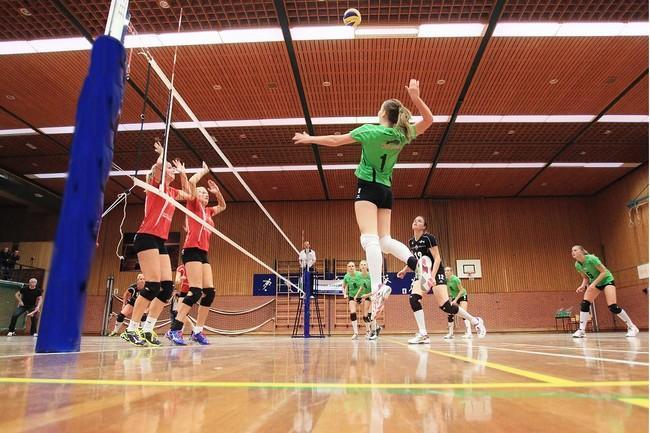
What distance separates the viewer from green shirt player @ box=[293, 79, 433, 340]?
325cm

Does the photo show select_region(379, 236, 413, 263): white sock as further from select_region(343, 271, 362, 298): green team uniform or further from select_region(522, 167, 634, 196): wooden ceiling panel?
select_region(522, 167, 634, 196): wooden ceiling panel

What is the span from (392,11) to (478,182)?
33.2ft

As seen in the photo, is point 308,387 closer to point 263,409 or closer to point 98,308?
point 263,409

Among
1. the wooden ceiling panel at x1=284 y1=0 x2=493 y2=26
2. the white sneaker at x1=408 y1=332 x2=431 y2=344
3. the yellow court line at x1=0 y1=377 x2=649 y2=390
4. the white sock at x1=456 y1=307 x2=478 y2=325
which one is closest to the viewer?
the yellow court line at x1=0 y1=377 x2=649 y2=390

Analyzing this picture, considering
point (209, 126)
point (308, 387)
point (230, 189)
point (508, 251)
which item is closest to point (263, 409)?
point (308, 387)

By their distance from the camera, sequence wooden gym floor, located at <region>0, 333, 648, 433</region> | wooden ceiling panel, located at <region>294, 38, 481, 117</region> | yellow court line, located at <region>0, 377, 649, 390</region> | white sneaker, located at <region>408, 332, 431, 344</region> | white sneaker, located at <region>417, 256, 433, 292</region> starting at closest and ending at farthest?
wooden gym floor, located at <region>0, 333, 648, 433</region>, yellow court line, located at <region>0, 377, 649, 390</region>, white sneaker, located at <region>417, 256, 433, 292</region>, white sneaker, located at <region>408, 332, 431, 344</region>, wooden ceiling panel, located at <region>294, 38, 481, 117</region>

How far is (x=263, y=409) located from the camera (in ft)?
2.52

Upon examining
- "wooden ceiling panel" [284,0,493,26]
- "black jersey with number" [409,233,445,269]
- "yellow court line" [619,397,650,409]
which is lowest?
"yellow court line" [619,397,650,409]

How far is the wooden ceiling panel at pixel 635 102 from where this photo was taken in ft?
32.7

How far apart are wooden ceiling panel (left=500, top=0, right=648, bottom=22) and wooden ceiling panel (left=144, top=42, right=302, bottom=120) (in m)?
4.66

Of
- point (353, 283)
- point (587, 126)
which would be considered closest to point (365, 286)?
point (353, 283)

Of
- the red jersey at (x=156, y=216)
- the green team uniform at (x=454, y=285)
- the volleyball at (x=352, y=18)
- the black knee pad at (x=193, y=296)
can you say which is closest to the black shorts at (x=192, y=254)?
the black knee pad at (x=193, y=296)

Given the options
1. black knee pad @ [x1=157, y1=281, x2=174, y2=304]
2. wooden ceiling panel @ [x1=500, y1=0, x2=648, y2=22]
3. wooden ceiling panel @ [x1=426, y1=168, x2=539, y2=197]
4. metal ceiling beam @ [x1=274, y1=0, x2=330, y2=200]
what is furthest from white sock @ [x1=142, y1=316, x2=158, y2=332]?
wooden ceiling panel @ [x1=426, y1=168, x2=539, y2=197]

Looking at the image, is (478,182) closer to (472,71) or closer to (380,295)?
(472,71)
